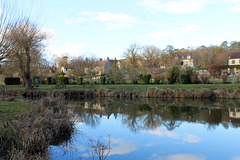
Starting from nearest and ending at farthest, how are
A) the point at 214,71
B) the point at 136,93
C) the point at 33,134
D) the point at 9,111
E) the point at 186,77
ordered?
the point at 33,134 → the point at 9,111 → the point at 136,93 → the point at 186,77 → the point at 214,71

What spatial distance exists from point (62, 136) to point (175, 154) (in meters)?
3.82

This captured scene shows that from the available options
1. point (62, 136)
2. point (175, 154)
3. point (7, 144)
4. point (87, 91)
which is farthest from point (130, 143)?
point (87, 91)

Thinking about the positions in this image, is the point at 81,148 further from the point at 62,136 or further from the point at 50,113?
the point at 50,113

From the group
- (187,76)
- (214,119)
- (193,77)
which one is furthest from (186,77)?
(214,119)

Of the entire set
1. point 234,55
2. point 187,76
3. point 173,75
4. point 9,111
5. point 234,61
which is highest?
point 234,55

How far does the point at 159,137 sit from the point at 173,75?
19087 mm

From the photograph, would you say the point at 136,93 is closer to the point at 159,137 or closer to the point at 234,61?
the point at 159,137

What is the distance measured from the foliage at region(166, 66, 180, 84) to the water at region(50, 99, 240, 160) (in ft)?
44.6

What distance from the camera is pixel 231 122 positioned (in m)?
10.7

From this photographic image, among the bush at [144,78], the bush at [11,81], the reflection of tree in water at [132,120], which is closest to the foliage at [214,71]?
the bush at [144,78]

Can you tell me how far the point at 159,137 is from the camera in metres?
8.27

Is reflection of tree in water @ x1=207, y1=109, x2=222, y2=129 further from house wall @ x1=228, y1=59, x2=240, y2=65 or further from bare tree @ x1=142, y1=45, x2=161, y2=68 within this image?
house wall @ x1=228, y1=59, x2=240, y2=65

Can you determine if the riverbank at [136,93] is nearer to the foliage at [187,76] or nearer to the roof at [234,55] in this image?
the foliage at [187,76]

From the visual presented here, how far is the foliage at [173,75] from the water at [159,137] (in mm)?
13606
